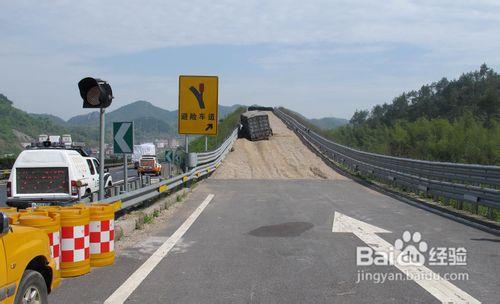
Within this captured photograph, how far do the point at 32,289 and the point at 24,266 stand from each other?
347 mm

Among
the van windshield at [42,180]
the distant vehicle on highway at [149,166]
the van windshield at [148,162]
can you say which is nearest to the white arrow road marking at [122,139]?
the van windshield at [42,180]

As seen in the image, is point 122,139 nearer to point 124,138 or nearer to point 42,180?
point 124,138

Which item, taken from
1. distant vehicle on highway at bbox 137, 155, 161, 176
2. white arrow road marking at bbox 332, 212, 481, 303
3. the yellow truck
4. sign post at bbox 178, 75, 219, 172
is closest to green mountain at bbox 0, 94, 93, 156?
distant vehicle on highway at bbox 137, 155, 161, 176

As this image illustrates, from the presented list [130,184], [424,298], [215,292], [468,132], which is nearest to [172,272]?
[215,292]

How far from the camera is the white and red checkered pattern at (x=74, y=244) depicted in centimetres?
690

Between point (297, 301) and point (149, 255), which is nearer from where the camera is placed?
point (297, 301)

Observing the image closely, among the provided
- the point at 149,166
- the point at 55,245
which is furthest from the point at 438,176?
the point at 149,166

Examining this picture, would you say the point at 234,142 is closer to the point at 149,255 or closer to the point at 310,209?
the point at 310,209

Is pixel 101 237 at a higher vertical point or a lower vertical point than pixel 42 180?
lower

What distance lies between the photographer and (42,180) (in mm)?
14148

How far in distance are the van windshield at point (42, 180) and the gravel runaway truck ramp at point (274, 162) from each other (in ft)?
44.0

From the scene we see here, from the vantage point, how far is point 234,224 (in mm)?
11406

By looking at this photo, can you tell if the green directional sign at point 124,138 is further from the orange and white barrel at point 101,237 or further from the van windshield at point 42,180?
the orange and white barrel at point 101,237

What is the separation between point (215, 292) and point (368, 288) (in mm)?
1837
